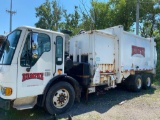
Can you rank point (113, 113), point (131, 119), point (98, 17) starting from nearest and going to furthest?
point (131, 119)
point (113, 113)
point (98, 17)

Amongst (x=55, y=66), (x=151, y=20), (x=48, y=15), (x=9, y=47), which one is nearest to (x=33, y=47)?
(x=9, y=47)

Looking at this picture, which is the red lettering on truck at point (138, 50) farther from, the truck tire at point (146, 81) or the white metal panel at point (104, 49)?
the white metal panel at point (104, 49)

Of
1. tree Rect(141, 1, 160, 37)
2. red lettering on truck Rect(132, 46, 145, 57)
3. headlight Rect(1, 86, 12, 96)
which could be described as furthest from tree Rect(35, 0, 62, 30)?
headlight Rect(1, 86, 12, 96)

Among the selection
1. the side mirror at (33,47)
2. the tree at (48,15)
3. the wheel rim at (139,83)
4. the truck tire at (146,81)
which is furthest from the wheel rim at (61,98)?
the tree at (48,15)

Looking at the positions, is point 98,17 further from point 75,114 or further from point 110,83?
point 75,114

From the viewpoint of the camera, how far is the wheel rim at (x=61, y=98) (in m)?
5.89

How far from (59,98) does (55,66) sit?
1.03 metres

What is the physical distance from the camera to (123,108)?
6844 mm

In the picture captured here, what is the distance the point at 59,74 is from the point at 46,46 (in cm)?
97

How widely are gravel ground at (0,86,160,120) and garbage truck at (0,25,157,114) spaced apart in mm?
475

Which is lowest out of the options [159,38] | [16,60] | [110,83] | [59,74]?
[110,83]

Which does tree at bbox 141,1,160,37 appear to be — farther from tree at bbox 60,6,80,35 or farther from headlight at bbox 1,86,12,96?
headlight at bbox 1,86,12,96

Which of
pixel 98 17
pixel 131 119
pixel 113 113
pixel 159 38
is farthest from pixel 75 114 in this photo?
pixel 159 38

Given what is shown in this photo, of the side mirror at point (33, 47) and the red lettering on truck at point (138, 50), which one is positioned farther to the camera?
the red lettering on truck at point (138, 50)
